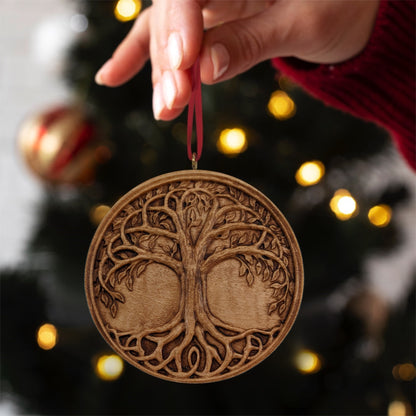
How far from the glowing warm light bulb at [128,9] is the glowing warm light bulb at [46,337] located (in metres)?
0.70

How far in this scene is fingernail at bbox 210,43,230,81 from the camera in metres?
0.56

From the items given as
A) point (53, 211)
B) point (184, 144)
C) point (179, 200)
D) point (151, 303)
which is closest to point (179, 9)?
point (179, 200)

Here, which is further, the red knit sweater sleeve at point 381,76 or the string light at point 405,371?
the string light at point 405,371

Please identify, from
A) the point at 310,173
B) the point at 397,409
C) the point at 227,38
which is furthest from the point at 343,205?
the point at 227,38

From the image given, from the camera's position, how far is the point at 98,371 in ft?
3.72

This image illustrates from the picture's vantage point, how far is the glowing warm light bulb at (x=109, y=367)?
3.65ft

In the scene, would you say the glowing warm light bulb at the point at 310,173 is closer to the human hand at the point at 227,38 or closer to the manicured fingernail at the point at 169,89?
the human hand at the point at 227,38

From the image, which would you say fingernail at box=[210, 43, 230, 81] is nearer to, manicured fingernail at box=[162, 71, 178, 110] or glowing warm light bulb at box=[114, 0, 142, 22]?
manicured fingernail at box=[162, 71, 178, 110]

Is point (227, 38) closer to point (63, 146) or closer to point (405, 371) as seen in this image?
point (63, 146)

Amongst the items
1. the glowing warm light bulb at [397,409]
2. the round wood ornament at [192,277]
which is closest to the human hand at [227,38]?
the round wood ornament at [192,277]

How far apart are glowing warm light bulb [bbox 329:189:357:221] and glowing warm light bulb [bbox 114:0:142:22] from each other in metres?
0.58

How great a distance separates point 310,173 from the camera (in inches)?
42.4

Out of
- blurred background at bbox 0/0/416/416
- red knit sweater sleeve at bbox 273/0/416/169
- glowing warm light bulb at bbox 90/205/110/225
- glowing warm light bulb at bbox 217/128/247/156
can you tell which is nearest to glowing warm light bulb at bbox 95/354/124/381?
blurred background at bbox 0/0/416/416

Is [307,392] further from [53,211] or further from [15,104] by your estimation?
[15,104]
